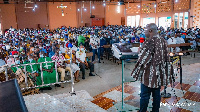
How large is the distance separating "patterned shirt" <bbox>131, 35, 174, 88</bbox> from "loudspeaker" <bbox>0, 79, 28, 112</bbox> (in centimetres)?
192

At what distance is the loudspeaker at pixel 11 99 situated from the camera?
139 centimetres

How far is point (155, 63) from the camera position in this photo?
275cm

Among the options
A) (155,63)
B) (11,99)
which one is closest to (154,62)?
(155,63)

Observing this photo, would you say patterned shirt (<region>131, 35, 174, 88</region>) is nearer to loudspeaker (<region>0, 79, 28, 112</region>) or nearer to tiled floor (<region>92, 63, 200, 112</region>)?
tiled floor (<region>92, 63, 200, 112</region>)

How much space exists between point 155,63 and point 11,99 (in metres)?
2.08

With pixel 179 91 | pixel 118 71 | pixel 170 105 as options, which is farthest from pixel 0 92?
pixel 118 71

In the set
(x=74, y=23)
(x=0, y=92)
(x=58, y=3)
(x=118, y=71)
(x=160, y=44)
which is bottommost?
(x=118, y=71)

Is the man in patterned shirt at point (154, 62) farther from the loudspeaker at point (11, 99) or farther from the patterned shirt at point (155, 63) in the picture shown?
the loudspeaker at point (11, 99)

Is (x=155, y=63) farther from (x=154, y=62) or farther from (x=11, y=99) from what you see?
(x=11, y=99)

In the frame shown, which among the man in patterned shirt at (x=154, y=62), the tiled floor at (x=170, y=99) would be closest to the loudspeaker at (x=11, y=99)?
the man in patterned shirt at (x=154, y=62)

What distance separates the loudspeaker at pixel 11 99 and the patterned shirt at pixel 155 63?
192cm

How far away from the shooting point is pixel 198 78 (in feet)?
19.5

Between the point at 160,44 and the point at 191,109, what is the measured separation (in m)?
2.03

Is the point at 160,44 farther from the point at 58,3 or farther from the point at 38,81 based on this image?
the point at 58,3
